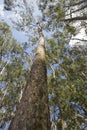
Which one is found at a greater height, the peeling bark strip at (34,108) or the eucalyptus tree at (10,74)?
the peeling bark strip at (34,108)

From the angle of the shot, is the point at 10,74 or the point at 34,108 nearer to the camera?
the point at 34,108

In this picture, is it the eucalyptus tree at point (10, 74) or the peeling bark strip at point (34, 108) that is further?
the eucalyptus tree at point (10, 74)

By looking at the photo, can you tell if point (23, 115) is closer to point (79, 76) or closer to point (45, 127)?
point (45, 127)

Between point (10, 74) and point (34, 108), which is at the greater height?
point (34, 108)

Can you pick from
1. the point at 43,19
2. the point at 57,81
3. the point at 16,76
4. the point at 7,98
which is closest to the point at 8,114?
the point at 7,98

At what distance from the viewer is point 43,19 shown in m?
14.9

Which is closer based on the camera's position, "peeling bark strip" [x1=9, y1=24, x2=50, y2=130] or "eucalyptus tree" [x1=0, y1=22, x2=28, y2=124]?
"peeling bark strip" [x1=9, y1=24, x2=50, y2=130]

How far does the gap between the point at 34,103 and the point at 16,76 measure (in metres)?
16.5

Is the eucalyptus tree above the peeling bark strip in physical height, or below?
below

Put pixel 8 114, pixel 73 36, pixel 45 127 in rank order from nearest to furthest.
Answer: pixel 45 127 < pixel 73 36 < pixel 8 114

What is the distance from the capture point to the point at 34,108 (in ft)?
9.14

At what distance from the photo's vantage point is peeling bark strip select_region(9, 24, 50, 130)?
2.39 metres

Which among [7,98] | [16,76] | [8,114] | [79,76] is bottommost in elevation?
[8,114]

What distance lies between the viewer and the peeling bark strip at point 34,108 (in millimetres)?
2392
